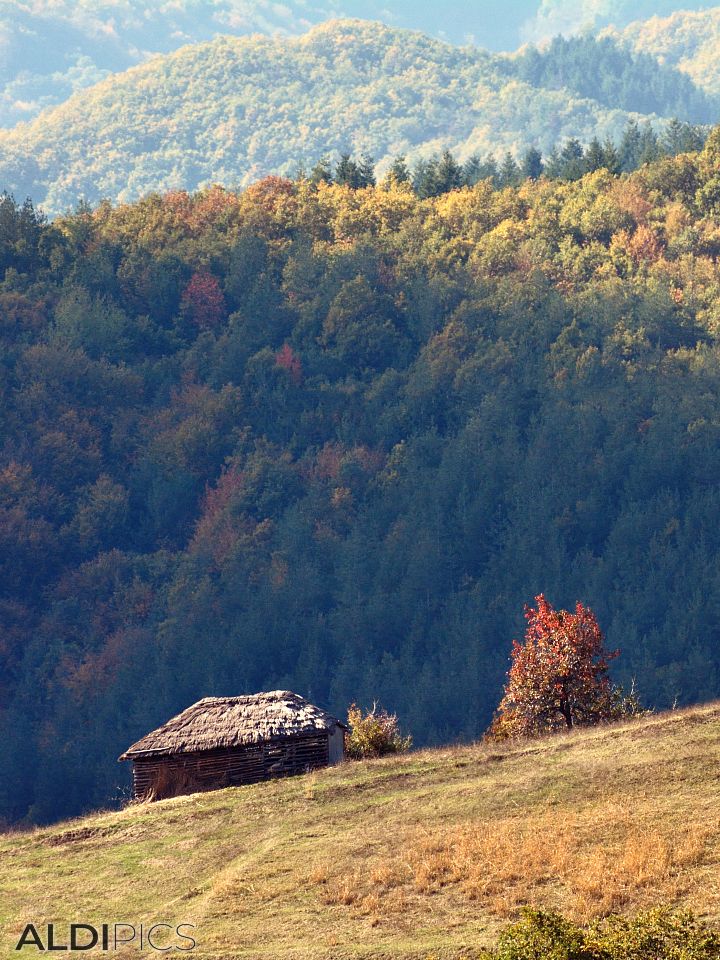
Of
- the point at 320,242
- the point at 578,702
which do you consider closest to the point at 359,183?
the point at 320,242

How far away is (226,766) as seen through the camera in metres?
49.4

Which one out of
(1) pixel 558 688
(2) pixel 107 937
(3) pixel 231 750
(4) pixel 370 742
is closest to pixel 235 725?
(3) pixel 231 750

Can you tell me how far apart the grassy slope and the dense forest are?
193ft

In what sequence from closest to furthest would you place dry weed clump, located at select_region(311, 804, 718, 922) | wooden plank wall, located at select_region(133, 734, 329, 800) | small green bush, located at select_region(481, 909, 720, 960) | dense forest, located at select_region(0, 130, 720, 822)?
small green bush, located at select_region(481, 909, 720, 960)
dry weed clump, located at select_region(311, 804, 718, 922)
wooden plank wall, located at select_region(133, 734, 329, 800)
dense forest, located at select_region(0, 130, 720, 822)

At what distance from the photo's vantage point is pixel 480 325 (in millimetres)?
135875

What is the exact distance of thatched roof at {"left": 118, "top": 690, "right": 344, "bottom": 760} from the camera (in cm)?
4969

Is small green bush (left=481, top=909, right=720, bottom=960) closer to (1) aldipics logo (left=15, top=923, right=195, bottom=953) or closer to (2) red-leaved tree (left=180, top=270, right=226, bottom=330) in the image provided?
(1) aldipics logo (left=15, top=923, right=195, bottom=953)

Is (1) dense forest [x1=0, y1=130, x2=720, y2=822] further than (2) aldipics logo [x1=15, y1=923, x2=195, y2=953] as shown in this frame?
Yes

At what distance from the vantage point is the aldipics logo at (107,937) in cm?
3105

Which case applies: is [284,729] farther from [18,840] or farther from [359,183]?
[359,183]

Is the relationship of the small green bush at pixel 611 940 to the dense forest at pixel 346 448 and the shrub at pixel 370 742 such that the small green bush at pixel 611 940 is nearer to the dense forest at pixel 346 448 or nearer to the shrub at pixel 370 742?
the shrub at pixel 370 742

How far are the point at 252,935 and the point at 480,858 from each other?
492 centimetres

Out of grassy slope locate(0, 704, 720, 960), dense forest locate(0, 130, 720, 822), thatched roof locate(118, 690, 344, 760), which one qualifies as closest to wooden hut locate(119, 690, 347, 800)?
thatched roof locate(118, 690, 344, 760)

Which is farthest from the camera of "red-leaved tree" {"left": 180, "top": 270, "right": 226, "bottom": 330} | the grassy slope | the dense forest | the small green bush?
"red-leaved tree" {"left": 180, "top": 270, "right": 226, "bottom": 330}
